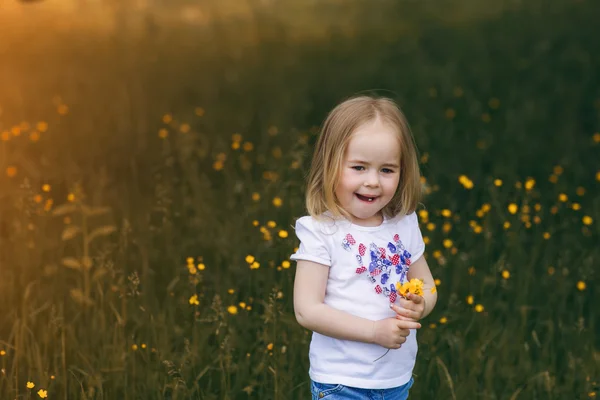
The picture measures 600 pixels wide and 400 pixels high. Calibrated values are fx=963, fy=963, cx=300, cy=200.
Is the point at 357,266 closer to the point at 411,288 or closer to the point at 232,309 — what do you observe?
the point at 411,288

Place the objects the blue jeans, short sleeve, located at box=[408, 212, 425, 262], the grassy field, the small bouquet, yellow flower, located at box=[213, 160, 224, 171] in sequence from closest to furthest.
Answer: the small bouquet, the blue jeans, short sleeve, located at box=[408, 212, 425, 262], the grassy field, yellow flower, located at box=[213, 160, 224, 171]

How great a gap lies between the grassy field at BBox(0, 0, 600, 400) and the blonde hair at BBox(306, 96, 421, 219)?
0.45 m

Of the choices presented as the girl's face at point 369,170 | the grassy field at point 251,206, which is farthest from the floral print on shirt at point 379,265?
the grassy field at point 251,206

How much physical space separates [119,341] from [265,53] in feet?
18.0

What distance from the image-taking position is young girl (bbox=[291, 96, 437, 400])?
2.77 m

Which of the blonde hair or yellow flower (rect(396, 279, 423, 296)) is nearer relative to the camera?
yellow flower (rect(396, 279, 423, 296))

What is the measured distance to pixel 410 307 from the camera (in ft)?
9.07

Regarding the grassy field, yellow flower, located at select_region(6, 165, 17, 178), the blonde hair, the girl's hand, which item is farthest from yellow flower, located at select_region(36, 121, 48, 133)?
the girl's hand

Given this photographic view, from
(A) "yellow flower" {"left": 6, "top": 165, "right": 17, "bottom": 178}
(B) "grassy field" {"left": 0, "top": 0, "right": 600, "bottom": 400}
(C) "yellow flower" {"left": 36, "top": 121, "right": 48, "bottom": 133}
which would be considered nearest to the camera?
(B) "grassy field" {"left": 0, "top": 0, "right": 600, "bottom": 400}

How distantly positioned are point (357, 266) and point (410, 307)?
193 millimetres

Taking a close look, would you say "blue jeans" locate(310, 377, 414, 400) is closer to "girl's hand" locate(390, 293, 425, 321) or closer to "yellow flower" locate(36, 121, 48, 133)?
"girl's hand" locate(390, 293, 425, 321)

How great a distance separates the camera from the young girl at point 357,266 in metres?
2.77

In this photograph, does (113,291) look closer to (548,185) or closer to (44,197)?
(44,197)

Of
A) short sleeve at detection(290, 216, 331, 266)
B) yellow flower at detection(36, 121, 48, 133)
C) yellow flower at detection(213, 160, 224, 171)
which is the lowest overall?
A: short sleeve at detection(290, 216, 331, 266)
